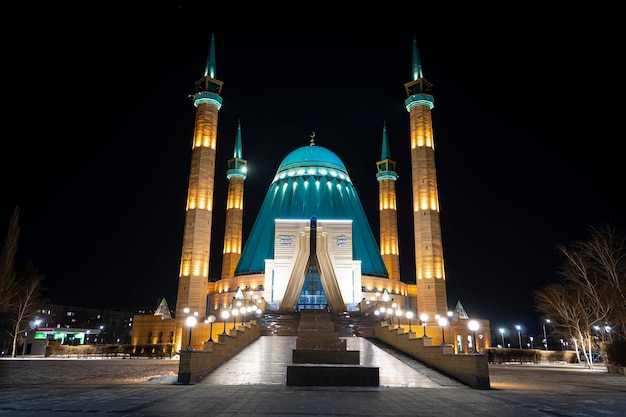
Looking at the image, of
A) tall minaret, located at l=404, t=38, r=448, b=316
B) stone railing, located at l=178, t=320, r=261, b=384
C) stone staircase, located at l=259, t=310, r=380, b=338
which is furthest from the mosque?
stone railing, located at l=178, t=320, r=261, b=384

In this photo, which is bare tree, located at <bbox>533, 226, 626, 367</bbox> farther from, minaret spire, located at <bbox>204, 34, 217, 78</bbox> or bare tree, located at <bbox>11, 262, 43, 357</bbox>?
bare tree, located at <bbox>11, 262, 43, 357</bbox>

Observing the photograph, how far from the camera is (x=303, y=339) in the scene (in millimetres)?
15594

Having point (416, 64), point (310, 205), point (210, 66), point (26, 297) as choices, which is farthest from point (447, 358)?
point (210, 66)

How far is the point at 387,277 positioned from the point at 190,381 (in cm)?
3132

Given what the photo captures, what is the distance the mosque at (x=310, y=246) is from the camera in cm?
3119

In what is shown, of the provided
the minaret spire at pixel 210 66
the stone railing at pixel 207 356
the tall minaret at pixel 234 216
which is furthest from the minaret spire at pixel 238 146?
the stone railing at pixel 207 356

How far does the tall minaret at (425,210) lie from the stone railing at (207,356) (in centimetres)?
1689

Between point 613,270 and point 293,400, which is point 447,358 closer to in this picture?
point 293,400

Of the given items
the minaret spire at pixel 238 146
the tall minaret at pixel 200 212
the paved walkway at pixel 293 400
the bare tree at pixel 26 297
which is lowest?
the paved walkway at pixel 293 400

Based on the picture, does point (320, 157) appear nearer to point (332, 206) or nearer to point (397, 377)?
point (332, 206)

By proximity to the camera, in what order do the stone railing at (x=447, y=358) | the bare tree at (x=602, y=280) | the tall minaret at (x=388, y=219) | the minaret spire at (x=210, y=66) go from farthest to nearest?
1. the tall minaret at (x=388, y=219)
2. the minaret spire at (x=210, y=66)
3. the bare tree at (x=602, y=280)
4. the stone railing at (x=447, y=358)

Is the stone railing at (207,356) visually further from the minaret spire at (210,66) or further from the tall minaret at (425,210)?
the minaret spire at (210,66)

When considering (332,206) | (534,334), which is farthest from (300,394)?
(534,334)

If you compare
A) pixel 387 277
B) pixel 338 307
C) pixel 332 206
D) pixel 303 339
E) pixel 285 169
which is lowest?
pixel 303 339
